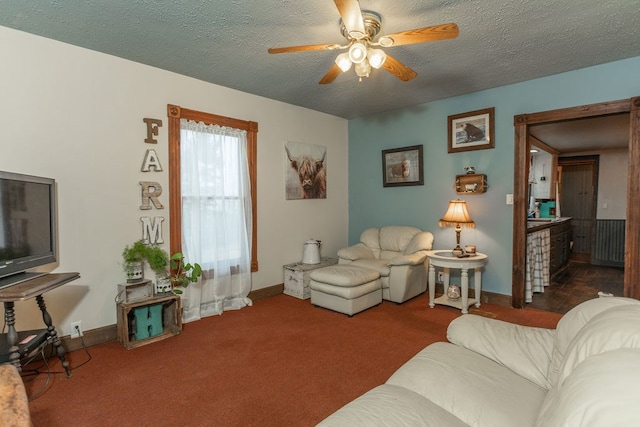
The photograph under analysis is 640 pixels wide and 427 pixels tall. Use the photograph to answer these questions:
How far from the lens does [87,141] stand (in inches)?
113

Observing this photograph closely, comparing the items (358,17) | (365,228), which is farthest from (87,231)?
(365,228)

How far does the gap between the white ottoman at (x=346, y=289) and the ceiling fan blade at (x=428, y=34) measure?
234cm

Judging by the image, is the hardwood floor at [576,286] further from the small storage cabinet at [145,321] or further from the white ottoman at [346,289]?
the small storage cabinet at [145,321]

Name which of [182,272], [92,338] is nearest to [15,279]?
[92,338]

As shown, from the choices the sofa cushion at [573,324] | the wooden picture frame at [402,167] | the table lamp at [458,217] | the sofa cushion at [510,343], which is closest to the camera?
the sofa cushion at [573,324]

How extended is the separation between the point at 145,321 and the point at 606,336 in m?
3.22

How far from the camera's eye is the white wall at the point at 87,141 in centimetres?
255

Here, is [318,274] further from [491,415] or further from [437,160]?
[491,415]

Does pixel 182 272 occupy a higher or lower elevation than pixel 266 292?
higher

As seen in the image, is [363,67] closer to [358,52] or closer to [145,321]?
[358,52]

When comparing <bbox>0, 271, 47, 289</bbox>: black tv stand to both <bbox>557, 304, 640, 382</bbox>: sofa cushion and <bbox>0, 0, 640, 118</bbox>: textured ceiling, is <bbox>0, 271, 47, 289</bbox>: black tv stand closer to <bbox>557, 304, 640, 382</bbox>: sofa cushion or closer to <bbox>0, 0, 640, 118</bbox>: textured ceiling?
<bbox>0, 0, 640, 118</bbox>: textured ceiling

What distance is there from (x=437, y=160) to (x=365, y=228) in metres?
1.54

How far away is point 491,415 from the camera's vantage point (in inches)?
49.1

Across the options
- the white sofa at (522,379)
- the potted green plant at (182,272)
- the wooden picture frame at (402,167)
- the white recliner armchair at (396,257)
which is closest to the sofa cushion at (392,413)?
the white sofa at (522,379)
